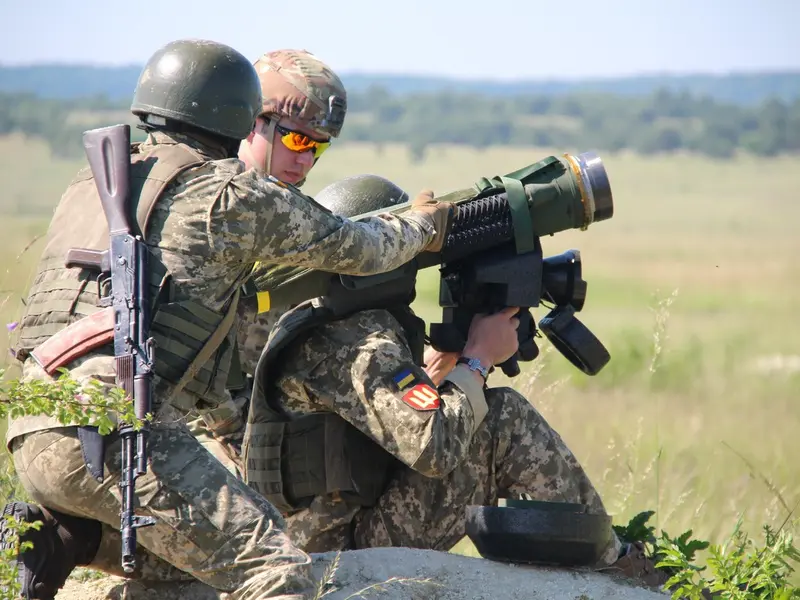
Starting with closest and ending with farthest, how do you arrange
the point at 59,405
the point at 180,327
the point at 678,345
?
the point at 59,405, the point at 180,327, the point at 678,345

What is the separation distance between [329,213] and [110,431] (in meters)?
1.03

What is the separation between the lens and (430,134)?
93688mm

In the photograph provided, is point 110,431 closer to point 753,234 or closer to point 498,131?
point 753,234

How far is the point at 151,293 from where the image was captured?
13.3 feet

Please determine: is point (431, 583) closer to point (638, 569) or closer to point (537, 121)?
point (638, 569)

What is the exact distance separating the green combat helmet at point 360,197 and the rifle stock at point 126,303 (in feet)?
4.01

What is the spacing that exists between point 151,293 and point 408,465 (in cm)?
124

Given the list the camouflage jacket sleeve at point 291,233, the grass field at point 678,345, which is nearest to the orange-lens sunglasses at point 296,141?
the camouflage jacket sleeve at point 291,233

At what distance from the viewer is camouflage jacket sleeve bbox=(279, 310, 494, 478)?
4.56 metres

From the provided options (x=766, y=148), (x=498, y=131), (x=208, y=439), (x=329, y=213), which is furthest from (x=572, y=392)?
(x=498, y=131)

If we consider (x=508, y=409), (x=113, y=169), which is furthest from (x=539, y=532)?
(x=113, y=169)

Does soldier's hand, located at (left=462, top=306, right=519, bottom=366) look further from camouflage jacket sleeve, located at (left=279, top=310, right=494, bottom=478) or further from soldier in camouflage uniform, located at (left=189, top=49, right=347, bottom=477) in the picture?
soldier in camouflage uniform, located at (left=189, top=49, right=347, bottom=477)

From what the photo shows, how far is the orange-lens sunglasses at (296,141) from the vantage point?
523 centimetres

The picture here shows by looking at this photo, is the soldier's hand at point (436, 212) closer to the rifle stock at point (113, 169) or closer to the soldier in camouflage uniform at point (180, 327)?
the soldier in camouflage uniform at point (180, 327)
